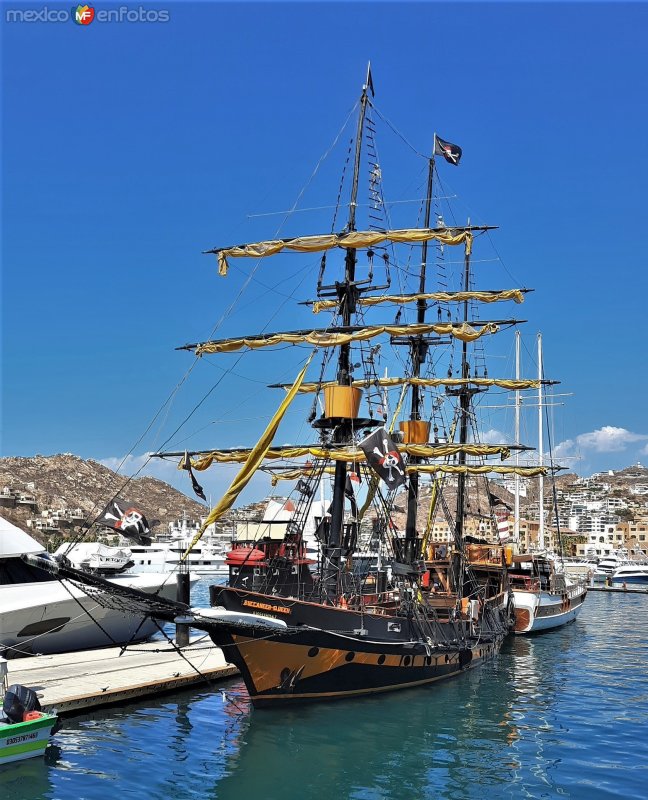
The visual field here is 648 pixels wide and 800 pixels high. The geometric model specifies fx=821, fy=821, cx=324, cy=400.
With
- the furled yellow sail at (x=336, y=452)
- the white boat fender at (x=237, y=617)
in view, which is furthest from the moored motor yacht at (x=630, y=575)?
the white boat fender at (x=237, y=617)

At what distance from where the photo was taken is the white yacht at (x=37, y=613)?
1067 inches

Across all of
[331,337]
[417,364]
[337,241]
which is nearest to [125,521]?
[331,337]

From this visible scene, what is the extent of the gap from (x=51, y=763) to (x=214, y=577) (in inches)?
3424

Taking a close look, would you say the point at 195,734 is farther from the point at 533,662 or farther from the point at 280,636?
the point at 533,662

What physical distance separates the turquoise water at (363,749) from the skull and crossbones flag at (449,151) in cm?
2680

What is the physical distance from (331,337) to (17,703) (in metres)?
15.9

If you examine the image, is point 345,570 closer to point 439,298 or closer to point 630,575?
point 439,298

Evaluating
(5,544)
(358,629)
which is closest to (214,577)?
(5,544)

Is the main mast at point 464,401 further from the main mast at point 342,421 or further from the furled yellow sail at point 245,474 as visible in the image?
the furled yellow sail at point 245,474

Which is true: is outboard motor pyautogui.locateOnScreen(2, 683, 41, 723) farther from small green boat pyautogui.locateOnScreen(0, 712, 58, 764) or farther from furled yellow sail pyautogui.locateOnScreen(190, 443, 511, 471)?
furled yellow sail pyautogui.locateOnScreen(190, 443, 511, 471)

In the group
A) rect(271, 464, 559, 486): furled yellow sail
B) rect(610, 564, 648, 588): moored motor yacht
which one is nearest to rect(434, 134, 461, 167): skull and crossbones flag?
rect(271, 464, 559, 486): furled yellow sail

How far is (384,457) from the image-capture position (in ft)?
77.1

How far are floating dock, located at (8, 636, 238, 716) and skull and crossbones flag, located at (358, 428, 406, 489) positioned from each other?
674 centimetres

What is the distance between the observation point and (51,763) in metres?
17.4
